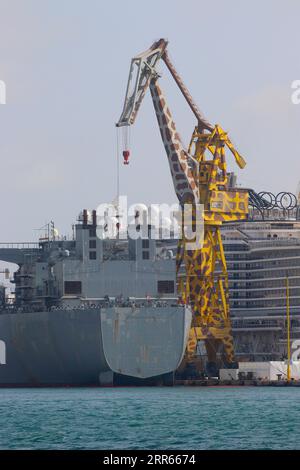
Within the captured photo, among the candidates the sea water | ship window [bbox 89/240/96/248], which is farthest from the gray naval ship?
the sea water

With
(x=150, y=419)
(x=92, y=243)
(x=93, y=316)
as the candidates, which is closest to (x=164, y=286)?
(x=92, y=243)

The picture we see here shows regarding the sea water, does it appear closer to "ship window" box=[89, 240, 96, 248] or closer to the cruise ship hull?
the cruise ship hull

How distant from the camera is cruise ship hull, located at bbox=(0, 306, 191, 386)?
14438 centimetres

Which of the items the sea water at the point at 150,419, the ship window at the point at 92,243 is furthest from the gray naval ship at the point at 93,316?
the sea water at the point at 150,419

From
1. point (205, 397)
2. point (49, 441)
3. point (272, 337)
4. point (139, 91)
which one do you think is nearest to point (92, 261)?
point (139, 91)

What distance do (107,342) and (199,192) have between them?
2017 centimetres

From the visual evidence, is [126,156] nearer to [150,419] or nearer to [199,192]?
[199,192]

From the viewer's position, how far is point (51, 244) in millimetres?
159500

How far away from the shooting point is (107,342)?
14400cm

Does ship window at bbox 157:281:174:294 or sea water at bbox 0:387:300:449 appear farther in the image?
ship window at bbox 157:281:174:294

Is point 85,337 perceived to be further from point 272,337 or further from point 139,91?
point 272,337

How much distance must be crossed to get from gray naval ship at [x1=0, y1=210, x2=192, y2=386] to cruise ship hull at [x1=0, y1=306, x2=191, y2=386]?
0.08 m

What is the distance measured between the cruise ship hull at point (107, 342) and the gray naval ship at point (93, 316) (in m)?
0.08

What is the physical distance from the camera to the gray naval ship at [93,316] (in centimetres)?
14512
